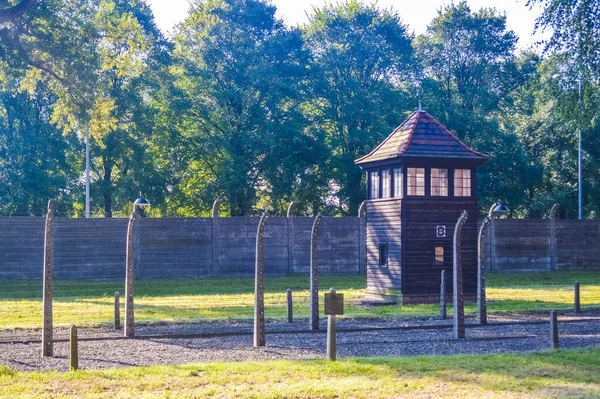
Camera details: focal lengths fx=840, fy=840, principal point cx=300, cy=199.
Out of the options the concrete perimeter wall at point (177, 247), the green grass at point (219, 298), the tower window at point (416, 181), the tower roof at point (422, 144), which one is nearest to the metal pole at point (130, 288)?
the green grass at point (219, 298)

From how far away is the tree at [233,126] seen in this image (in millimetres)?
45062

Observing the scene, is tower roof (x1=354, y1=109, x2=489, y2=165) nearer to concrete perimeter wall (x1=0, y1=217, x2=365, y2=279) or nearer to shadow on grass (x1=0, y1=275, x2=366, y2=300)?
shadow on grass (x1=0, y1=275, x2=366, y2=300)

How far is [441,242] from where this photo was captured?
28.7 metres

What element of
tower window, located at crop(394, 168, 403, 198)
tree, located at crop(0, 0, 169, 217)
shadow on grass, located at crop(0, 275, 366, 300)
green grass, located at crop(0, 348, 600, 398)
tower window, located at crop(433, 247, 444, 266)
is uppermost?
tree, located at crop(0, 0, 169, 217)

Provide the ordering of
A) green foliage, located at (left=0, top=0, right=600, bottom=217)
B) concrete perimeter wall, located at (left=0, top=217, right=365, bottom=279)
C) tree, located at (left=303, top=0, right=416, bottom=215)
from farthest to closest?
tree, located at (left=303, top=0, right=416, bottom=215)
green foliage, located at (left=0, top=0, right=600, bottom=217)
concrete perimeter wall, located at (left=0, top=217, right=365, bottom=279)

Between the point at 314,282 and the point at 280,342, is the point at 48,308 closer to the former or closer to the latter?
the point at 280,342

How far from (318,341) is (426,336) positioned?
256cm

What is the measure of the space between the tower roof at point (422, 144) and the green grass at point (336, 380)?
14.5 meters

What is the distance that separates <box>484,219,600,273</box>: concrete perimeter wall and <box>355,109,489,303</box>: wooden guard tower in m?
10.4

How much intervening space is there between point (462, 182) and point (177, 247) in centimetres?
1245

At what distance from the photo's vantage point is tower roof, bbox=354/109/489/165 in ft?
94.0

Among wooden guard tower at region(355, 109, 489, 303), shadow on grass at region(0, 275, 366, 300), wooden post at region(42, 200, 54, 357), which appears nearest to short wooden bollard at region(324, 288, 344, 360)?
wooden post at region(42, 200, 54, 357)

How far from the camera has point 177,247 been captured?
34.9m

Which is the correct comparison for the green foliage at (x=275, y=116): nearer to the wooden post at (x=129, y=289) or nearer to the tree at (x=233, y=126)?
the tree at (x=233, y=126)
